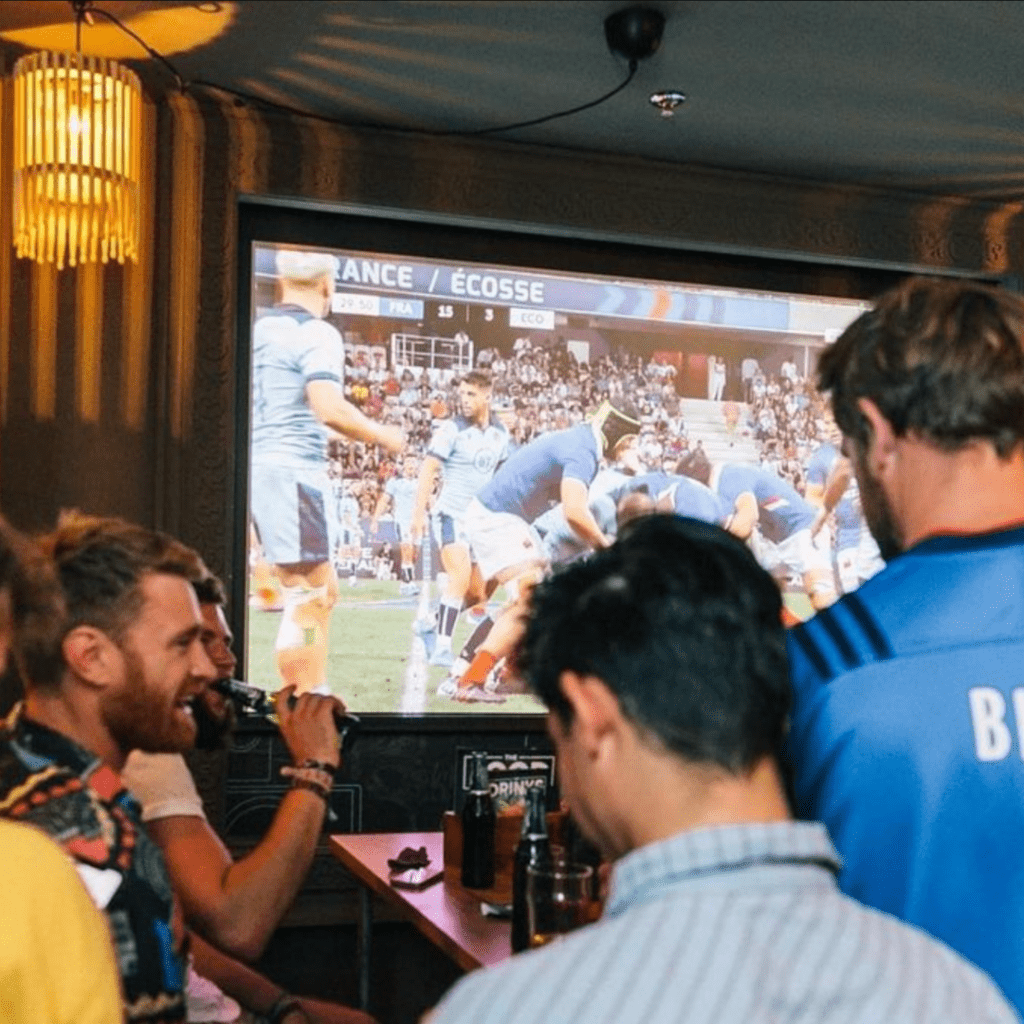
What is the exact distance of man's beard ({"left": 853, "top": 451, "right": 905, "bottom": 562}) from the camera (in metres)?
1.38

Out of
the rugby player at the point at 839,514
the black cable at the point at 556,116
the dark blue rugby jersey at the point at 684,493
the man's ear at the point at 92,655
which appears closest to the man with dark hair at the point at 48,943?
the man's ear at the point at 92,655

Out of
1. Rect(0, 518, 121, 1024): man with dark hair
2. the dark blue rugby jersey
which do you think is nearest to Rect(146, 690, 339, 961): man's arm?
Rect(0, 518, 121, 1024): man with dark hair

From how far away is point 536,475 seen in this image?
482 cm

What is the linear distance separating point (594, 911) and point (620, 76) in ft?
9.15

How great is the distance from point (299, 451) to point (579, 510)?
0.96m

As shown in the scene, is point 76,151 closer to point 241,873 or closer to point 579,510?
point 241,873

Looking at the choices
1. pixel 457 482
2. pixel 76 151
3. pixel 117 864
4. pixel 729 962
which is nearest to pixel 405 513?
pixel 457 482

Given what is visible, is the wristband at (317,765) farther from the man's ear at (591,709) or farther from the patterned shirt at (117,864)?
the man's ear at (591,709)

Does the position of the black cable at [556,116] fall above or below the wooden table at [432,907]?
above

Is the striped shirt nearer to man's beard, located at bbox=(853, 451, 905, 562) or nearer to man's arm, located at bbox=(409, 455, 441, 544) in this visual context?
man's beard, located at bbox=(853, 451, 905, 562)

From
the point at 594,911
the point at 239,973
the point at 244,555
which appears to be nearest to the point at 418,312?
the point at 244,555

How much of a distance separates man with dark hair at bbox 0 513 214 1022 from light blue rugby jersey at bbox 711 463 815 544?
306 centimetres

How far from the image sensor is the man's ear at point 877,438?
1383 millimetres

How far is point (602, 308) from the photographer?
16.2ft
